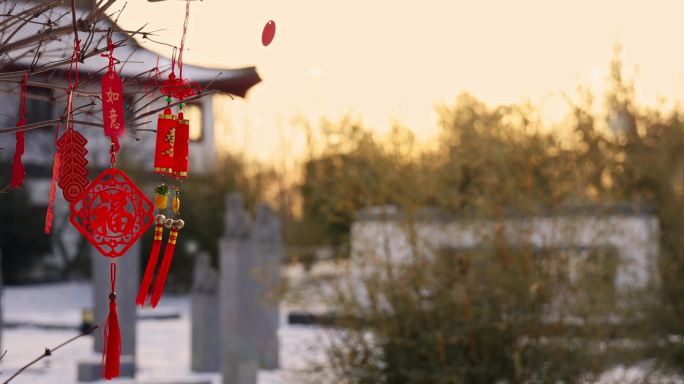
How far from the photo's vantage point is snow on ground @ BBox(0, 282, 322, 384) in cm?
1070

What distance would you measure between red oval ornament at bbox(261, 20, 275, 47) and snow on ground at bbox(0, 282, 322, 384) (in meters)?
4.73

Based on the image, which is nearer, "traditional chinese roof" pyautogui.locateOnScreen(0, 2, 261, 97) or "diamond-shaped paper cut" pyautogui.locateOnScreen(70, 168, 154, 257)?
"diamond-shaped paper cut" pyautogui.locateOnScreen(70, 168, 154, 257)

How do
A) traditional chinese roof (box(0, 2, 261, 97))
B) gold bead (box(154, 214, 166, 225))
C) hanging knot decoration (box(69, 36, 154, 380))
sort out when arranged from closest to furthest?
gold bead (box(154, 214, 166, 225)) → hanging knot decoration (box(69, 36, 154, 380)) → traditional chinese roof (box(0, 2, 261, 97))

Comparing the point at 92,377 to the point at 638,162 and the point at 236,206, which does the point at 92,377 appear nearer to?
the point at 236,206

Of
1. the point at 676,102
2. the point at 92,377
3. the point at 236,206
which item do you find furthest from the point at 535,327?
the point at 676,102

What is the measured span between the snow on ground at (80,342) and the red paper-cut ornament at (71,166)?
14.4 feet

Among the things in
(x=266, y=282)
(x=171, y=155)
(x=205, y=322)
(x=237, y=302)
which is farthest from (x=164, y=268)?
(x=205, y=322)

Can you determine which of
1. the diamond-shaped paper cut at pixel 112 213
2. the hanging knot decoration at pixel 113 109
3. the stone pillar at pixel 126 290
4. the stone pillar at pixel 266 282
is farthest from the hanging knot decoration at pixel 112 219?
the stone pillar at pixel 126 290

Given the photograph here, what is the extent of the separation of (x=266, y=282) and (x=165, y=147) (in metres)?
6.54

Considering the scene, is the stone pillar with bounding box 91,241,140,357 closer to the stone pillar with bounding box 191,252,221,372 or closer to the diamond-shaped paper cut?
the stone pillar with bounding box 191,252,221,372

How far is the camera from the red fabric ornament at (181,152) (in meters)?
2.70

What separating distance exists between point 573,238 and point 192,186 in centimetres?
1679

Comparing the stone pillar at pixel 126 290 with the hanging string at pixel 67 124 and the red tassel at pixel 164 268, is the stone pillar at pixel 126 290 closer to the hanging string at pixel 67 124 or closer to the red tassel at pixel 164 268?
the red tassel at pixel 164 268

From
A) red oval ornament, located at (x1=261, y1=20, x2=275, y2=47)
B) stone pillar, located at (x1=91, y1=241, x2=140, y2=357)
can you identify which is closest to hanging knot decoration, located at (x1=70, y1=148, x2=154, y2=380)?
red oval ornament, located at (x1=261, y1=20, x2=275, y2=47)
